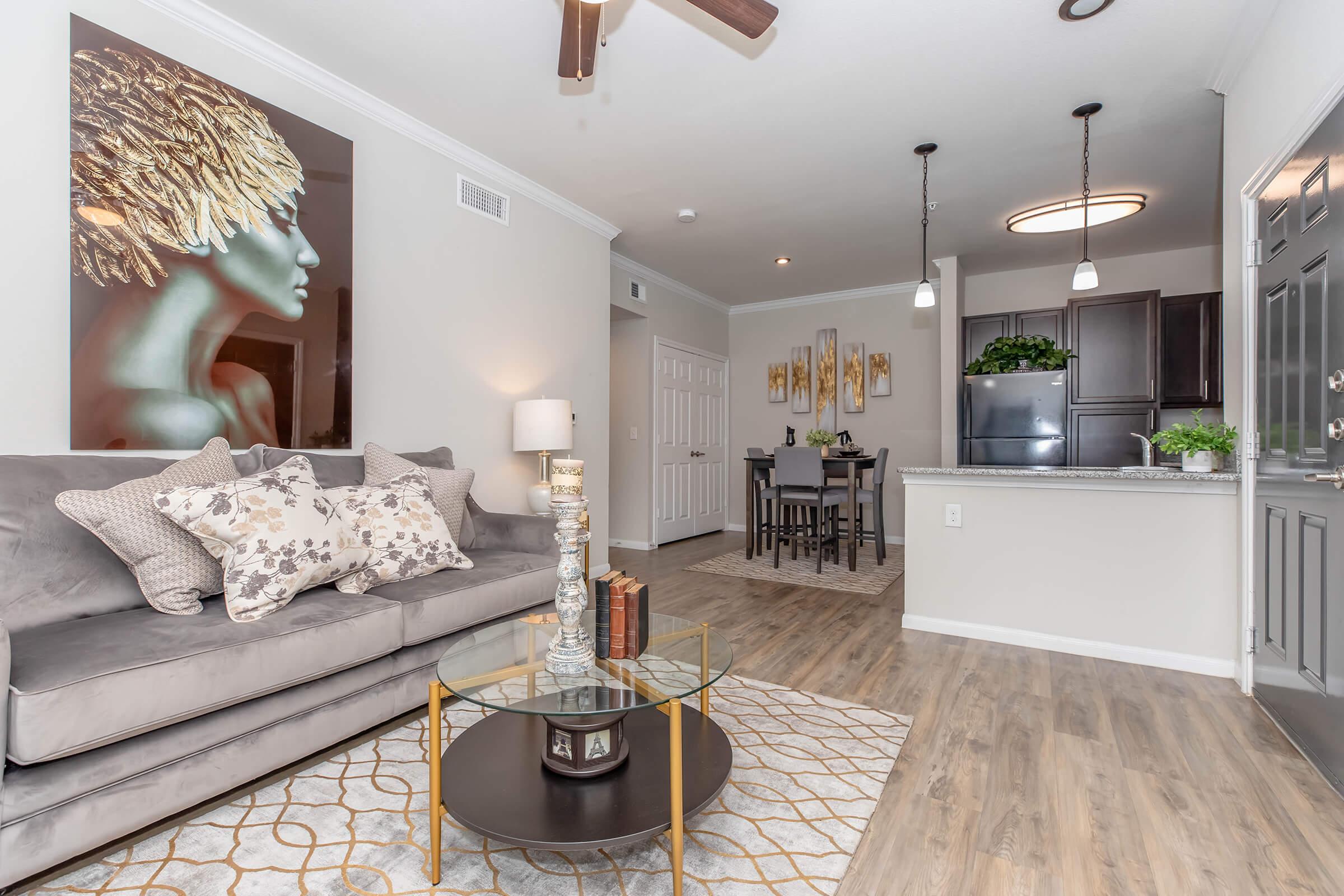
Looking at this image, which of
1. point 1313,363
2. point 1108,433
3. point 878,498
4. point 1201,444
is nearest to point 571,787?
point 1313,363

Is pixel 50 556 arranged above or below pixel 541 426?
below

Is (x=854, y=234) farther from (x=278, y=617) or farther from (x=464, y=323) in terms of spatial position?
(x=278, y=617)

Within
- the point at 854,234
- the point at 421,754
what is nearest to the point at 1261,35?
the point at 854,234

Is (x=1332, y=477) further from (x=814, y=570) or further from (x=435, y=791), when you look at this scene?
(x=814, y=570)

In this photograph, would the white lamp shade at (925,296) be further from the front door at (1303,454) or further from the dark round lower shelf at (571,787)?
the dark round lower shelf at (571,787)

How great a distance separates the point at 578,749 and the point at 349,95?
10.2 ft

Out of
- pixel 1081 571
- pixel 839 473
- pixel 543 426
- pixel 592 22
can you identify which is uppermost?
pixel 592 22

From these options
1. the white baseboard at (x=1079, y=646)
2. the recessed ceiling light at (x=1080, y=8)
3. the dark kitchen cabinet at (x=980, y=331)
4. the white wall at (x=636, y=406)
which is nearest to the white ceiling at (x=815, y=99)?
the recessed ceiling light at (x=1080, y=8)

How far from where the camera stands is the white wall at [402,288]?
2.00m

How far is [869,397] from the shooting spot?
660cm

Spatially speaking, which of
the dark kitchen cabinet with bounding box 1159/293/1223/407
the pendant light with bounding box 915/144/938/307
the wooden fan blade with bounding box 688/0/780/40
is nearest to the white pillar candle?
the wooden fan blade with bounding box 688/0/780/40

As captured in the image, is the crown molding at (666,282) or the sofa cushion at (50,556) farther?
the crown molding at (666,282)

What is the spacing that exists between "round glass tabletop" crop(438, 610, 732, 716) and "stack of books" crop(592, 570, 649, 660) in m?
0.03

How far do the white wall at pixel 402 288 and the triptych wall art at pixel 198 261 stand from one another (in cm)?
6
